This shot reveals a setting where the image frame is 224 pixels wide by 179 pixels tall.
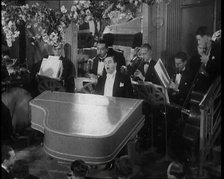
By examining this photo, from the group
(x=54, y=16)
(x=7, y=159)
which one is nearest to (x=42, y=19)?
(x=54, y=16)

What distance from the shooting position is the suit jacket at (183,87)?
10.8 feet

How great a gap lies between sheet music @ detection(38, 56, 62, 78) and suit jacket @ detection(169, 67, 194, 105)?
3.72 feet

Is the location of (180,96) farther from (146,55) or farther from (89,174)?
(89,174)

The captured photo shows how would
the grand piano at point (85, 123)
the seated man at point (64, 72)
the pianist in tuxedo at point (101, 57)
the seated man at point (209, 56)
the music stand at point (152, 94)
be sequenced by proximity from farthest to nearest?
the seated man at point (64, 72)
the pianist in tuxedo at point (101, 57)
the music stand at point (152, 94)
the seated man at point (209, 56)
the grand piano at point (85, 123)

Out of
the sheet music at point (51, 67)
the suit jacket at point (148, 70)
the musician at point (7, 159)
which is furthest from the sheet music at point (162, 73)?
the musician at point (7, 159)

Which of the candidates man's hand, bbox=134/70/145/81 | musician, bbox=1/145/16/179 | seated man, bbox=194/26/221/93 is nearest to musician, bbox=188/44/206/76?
seated man, bbox=194/26/221/93

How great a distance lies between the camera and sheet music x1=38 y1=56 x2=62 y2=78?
3.59 m

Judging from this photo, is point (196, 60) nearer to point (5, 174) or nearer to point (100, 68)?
point (100, 68)

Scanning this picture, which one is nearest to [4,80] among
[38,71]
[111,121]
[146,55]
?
[38,71]

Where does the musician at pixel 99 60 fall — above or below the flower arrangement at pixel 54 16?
below

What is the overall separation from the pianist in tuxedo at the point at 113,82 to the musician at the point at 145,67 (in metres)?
0.10

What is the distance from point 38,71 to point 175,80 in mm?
1360

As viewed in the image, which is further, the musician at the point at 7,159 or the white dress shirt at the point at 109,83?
the white dress shirt at the point at 109,83

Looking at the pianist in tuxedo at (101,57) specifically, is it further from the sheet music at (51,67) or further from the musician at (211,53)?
the musician at (211,53)
